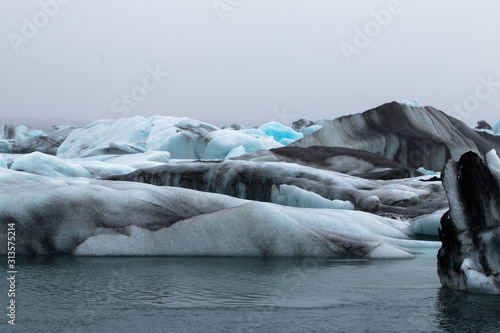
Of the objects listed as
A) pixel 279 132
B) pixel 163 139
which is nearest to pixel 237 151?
pixel 163 139

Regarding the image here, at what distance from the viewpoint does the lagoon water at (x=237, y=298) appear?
459 centimetres

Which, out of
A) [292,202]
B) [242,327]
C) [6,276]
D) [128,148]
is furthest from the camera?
[128,148]

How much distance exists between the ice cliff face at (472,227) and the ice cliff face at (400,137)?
66.0 ft

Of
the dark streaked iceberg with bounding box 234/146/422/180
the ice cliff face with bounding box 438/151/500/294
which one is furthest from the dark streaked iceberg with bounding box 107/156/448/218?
the ice cliff face with bounding box 438/151/500/294

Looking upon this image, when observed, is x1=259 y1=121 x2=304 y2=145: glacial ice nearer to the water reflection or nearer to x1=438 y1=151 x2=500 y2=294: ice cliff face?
x1=438 y1=151 x2=500 y2=294: ice cliff face

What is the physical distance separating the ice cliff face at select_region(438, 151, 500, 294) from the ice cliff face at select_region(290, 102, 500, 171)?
20.1 meters

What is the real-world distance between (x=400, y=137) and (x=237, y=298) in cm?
2246

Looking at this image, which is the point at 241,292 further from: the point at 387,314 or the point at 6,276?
the point at 6,276

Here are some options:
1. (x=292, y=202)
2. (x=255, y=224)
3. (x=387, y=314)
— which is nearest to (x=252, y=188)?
(x=292, y=202)

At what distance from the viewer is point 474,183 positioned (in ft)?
19.9

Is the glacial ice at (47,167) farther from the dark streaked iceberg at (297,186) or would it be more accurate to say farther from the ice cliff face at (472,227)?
the ice cliff face at (472,227)

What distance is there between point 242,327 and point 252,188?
1196 centimetres

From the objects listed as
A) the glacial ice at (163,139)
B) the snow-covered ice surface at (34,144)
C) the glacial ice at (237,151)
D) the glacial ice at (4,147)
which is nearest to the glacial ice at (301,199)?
the glacial ice at (237,151)

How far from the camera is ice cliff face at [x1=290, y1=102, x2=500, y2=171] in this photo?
26.5 meters
